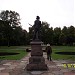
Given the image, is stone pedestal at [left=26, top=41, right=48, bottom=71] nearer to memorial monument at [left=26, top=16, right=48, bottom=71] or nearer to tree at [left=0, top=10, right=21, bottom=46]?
memorial monument at [left=26, top=16, right=48, bottom=71]

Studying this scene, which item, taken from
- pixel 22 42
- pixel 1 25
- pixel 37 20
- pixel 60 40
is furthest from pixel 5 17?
pixel 37 20

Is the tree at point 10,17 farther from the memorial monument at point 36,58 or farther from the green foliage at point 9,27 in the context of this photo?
the memorial monument at point 36,58

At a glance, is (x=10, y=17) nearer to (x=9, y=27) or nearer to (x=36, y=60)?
(x=9, y=27)

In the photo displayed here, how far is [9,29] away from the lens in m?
53.0

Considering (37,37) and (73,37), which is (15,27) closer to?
(73,37)

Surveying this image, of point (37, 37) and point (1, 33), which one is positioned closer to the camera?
→ point (37, 37)

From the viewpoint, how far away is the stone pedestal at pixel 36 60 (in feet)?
39.9

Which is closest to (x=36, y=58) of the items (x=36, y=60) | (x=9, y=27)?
(x=36, y=60)

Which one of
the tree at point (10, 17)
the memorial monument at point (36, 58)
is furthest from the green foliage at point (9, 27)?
the memorial monument at point (36, 58)

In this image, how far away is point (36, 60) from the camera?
12359mm

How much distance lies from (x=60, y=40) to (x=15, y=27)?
58.8 feet

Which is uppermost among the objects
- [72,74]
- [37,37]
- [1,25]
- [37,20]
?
[1,25]

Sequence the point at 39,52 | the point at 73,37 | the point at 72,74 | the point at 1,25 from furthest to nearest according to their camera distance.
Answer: the point at 73,37, the point at 1,25, the point at 39,52, the point at 72,74

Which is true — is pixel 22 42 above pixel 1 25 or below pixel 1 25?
below
